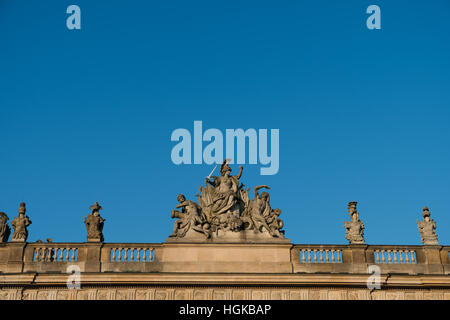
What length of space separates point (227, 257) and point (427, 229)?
8.80 metres

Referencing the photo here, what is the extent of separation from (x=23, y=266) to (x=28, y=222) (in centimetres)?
193

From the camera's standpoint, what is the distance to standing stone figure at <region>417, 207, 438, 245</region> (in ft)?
99.4

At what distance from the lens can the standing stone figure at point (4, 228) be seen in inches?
1174

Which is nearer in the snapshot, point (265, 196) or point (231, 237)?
point (231, 237)

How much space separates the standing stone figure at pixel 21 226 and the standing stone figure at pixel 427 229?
55.2 feet

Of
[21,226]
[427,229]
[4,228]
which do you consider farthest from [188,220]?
[427,229]

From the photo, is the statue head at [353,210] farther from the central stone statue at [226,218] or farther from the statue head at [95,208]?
the statue head at [95,208]

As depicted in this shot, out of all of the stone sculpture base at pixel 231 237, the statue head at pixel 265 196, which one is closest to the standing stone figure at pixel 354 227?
the stone sculpture base at pixel 231 237

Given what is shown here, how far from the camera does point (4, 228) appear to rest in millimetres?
29922

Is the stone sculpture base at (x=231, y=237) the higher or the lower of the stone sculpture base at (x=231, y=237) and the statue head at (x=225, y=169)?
the lower

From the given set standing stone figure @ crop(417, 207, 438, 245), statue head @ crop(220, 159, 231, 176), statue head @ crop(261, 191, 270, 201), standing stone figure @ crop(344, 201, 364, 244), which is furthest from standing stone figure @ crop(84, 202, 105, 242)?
standing stone figure @ crop(417, 207, 438, 245)

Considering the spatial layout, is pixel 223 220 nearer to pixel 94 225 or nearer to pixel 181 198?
pixel 181 198
